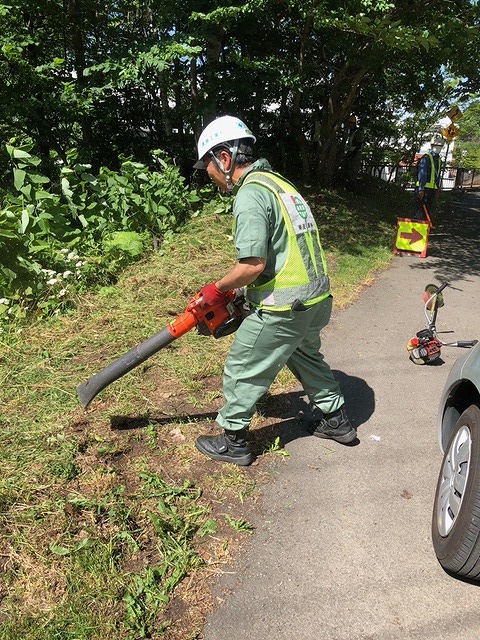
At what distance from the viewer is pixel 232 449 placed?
319cm

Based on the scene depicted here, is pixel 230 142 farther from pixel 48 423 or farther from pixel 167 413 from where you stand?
pixel 48 423

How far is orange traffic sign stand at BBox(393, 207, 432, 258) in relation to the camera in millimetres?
8844

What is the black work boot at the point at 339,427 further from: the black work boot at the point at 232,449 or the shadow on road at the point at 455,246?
the shadow on road at the point at 455,246

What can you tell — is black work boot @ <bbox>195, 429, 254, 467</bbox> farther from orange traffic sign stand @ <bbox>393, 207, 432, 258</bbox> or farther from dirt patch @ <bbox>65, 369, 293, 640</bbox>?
orange traffic sign stand @ <bbox>393, 207, 432, 258</bbox>

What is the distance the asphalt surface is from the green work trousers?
0.52 m

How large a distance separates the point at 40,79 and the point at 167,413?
22.9 feet

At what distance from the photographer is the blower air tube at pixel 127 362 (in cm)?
312

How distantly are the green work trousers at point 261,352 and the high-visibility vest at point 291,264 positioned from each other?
0.08m

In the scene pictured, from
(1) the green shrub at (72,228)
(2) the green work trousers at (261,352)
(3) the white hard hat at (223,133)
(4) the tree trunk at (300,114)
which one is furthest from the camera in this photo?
(4) the tree trunk at (300,114)

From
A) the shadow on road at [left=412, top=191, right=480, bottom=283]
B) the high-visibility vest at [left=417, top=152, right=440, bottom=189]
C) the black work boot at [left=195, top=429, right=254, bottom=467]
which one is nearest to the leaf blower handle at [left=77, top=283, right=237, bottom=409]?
the black work boot at [left=195, top=429, right=254, bottom=467]

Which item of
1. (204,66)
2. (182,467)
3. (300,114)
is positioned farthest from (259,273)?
(300,114)

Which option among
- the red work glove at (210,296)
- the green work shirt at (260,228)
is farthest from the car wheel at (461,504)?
the red work glove at (210,296)

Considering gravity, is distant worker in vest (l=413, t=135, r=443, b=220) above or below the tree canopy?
below

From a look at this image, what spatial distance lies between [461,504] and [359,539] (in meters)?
0.62
